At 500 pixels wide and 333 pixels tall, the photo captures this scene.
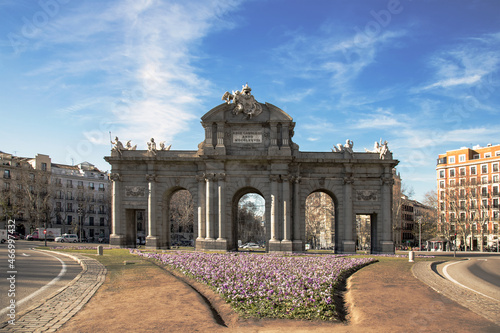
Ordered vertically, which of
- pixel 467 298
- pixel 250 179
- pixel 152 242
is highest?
pixel 250 179

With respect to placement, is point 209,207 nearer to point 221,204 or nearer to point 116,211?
point 221,204

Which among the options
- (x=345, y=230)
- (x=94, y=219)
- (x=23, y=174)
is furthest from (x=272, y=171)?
(x=94, y=219)

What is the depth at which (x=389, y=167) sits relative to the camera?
165 ft

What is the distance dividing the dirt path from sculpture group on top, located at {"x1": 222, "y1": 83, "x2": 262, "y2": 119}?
29.5 meters

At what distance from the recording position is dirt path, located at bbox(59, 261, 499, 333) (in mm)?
13195

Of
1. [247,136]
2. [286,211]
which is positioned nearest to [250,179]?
[247,136]

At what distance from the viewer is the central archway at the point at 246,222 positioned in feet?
169

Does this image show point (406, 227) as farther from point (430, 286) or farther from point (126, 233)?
point (430, 286)

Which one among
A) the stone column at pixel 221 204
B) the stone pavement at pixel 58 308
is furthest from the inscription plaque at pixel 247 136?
the stone pavement at pixel 58 308

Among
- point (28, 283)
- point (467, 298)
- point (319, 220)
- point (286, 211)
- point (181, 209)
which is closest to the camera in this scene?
point (467, 298)

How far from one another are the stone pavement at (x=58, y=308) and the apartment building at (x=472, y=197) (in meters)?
82.4

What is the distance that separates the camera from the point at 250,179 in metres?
48.7

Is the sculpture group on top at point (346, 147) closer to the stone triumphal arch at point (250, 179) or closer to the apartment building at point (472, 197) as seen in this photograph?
the stone triumphal arch at point (250, 179)

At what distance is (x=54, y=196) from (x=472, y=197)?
9227cm
